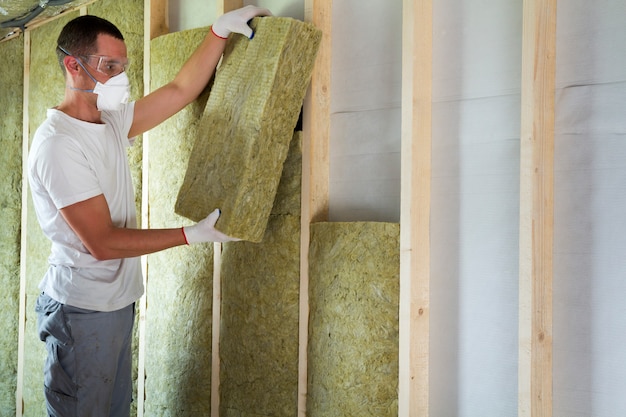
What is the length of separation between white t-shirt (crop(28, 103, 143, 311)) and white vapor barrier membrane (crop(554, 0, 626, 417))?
1.59m

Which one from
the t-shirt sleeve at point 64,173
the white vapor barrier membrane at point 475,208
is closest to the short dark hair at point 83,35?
the t-shirt sleeve at point 64,173

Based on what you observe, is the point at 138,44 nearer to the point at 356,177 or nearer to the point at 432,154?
the point at 356,177

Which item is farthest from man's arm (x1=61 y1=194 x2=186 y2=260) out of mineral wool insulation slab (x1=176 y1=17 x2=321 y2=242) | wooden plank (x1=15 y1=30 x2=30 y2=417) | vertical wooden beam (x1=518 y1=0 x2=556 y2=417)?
wooden plank (x1=15 y1=30 x2=30 y2=417)

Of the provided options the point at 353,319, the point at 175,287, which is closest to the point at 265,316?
the point at 353,319

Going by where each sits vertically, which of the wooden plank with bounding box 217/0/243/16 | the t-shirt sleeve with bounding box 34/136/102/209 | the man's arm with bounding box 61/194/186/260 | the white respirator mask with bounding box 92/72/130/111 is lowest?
the man's arm with bounding box 61/194/186/260

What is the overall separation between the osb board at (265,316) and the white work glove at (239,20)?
43 centimetres

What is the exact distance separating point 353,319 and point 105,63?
132 centimetres

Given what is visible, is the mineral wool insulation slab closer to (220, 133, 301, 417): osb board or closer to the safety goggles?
(220, 133, 301, 417): osb board

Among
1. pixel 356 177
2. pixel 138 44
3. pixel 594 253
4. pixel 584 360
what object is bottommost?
pixel 584 360

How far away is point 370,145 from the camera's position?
2.45 meters

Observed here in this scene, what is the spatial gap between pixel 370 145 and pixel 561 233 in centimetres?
74

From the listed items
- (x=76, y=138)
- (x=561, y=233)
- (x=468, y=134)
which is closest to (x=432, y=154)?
(x=468, y=134)

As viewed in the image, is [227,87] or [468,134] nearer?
[468,134]

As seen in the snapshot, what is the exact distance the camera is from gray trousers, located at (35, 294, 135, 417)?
2.53 meters
